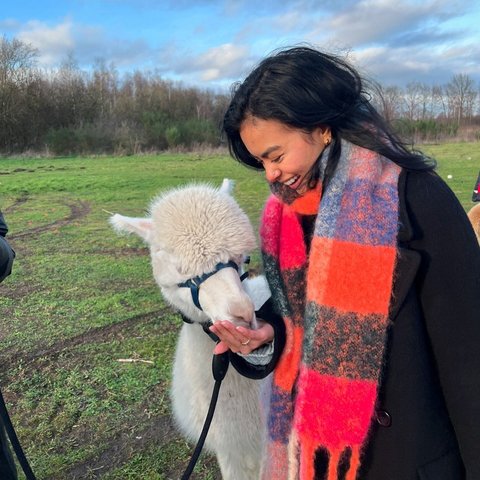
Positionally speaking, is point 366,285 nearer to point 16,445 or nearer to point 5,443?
point 16,445

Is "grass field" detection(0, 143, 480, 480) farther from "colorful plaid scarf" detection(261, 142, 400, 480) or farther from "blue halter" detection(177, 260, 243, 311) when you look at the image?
"colorful plaid scarf" detection(261, 142, 400, 480)

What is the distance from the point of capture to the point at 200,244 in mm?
1851

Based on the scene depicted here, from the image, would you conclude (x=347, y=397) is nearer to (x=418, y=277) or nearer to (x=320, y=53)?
(x=418, y=277)

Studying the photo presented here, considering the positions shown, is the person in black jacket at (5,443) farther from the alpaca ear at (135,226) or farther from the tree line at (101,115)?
the tree line at (101,115)

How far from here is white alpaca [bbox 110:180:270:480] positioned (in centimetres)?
183

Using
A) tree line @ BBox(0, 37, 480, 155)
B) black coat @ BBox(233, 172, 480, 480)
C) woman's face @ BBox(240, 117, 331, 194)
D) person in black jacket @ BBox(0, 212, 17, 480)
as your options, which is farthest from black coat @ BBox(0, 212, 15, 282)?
tree line @ BBox(0, 37, 480, 155)

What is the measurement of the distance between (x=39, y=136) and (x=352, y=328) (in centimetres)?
3307

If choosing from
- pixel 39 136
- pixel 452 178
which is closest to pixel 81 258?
pixel 452 178

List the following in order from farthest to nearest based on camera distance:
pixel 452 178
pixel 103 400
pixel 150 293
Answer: pixel 452 178 → pixel 150 293 → pixel 103 400

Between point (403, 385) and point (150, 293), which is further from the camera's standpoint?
point (150, 293)

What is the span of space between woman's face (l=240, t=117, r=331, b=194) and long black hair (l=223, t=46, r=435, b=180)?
2 cm

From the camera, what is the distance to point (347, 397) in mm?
1253

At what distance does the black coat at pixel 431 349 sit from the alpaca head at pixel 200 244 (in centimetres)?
56

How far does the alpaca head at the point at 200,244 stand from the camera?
5.77 feet
